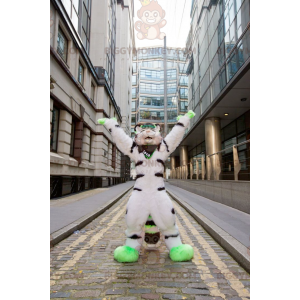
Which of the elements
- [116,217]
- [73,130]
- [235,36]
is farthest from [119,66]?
[116,217]

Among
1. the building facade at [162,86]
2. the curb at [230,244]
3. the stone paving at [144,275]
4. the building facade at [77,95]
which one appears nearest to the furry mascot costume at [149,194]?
the stone paving at [144,275]

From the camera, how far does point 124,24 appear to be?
27766 millimetres

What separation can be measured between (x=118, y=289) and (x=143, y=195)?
3.68 feet

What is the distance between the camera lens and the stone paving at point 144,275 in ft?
6.81

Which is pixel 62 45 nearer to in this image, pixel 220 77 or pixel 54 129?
pixel 54 129

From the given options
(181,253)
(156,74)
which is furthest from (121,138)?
(156,74)

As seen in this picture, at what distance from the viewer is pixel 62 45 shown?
10273 mm

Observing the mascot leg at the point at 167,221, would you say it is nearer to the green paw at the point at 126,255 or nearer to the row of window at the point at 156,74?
the green paw at the point at 126,255

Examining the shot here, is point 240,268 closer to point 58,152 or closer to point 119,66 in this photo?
point 58,152

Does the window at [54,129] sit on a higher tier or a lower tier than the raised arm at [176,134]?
higher

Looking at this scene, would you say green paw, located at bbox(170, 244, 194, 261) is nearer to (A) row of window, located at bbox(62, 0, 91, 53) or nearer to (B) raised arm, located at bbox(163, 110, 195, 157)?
(B) raised arm, located at bbox(163, 110, 195, 157)

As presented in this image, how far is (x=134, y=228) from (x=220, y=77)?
10397 mm

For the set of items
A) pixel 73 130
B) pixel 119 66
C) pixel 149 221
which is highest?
pixel 119 66

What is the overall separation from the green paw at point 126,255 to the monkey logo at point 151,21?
5.19 m
